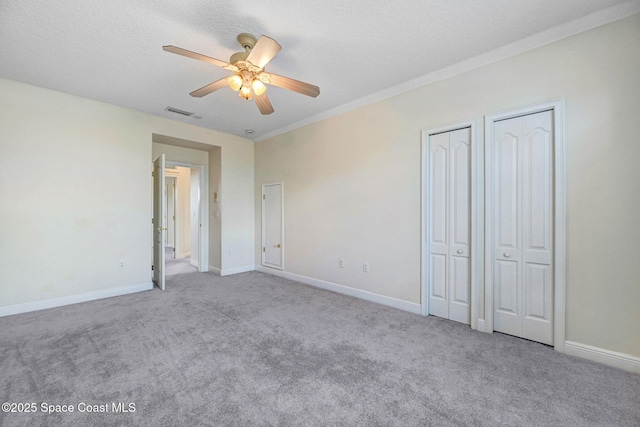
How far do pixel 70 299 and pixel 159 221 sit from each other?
146cm

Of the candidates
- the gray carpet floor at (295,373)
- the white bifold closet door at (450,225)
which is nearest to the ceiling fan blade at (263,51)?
the white bifold closet door at (450,225)

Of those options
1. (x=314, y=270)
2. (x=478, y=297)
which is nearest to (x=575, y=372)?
(x=478, y=297)

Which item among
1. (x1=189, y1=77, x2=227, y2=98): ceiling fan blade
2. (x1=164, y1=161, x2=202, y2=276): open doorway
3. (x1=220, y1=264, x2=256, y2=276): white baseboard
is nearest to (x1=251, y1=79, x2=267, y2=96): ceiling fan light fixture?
(x1=189, y1=77, x2=227, y2=98): ceiling fan blade

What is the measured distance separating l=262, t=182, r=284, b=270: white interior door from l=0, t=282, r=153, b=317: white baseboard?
6.57 feet

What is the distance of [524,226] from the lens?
243cm

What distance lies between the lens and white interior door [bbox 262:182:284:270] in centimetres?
492

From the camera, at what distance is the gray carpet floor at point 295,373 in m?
1.54

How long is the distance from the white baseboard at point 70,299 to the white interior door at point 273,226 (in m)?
2.00

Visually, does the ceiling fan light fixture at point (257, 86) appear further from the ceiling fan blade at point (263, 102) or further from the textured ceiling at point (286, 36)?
the textured ceiling at point (286, 36)

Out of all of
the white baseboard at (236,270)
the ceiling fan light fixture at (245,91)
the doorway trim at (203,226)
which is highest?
the ceiling fan light fixture at (245,91)

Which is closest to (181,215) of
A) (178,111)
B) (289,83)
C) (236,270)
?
(236,270)

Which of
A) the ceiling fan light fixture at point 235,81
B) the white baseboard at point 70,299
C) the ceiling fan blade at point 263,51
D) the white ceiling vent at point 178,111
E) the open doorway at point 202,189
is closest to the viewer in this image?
the ceiling fan blade at point 263,51

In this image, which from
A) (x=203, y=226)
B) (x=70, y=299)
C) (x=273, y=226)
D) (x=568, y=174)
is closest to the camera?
(x=568, y=174)

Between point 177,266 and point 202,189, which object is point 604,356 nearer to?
point 202,189
